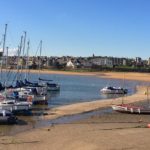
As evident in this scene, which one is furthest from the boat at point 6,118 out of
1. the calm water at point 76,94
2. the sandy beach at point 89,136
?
the calm water at point 76,94

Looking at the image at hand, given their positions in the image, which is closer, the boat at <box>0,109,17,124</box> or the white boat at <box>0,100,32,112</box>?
the boat at <box>0,109,17,124</box>

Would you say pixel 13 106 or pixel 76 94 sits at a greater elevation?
pixel 13 106

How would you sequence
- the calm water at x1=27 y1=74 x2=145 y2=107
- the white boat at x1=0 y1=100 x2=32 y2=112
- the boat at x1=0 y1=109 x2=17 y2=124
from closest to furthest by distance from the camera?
1. the boat at x1=0 y1=109 x2=17 y2=124
2. the white boat at x1=0 y1=100 x2=32 y2=112
3. the calm water at x1=27 y1=74 x2=145 y2=107

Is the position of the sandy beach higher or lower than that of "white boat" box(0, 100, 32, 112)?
lower

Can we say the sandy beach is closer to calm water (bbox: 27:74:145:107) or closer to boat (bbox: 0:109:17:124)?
boat (bbox: 0:109:17:124)

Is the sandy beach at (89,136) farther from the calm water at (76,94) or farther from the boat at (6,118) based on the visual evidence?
the calm water at (76,94)

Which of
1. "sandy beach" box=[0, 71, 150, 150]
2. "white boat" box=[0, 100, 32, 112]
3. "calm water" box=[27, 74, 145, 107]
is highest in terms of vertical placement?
"white boat" box=[0, 100, 32, 112]

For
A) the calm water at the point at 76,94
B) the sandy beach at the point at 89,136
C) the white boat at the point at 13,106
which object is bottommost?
the calm water at the point at 76,94

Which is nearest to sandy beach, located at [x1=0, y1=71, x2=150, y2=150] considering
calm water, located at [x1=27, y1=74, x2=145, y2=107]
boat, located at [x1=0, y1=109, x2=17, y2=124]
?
boat, located at [x1=0, y1=109, x2=17, y2=124]

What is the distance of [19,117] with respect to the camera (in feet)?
170

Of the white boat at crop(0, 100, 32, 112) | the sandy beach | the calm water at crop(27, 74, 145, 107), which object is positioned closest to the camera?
the sandy beach

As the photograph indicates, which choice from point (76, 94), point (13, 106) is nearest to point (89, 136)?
point (13, 106)

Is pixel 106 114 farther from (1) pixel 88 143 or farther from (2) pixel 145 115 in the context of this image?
(1) pixel 88 143

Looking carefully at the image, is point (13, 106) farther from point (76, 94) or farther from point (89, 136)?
point (76, 94)
